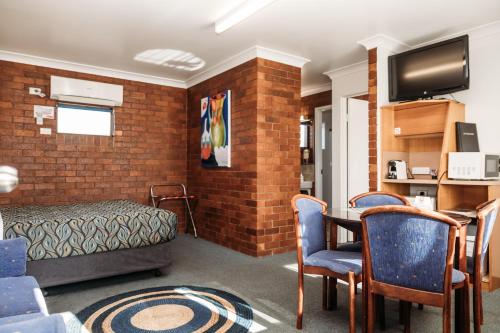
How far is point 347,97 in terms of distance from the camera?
5086 mm

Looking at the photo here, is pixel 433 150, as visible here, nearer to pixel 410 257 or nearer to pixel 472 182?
pixel 472 182

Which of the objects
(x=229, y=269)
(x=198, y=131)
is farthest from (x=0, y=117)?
(x=229, y=269)

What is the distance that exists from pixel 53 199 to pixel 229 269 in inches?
108

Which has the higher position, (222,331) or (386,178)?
(386,178)

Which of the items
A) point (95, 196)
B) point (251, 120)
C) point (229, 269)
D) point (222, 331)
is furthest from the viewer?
point (95, 196)

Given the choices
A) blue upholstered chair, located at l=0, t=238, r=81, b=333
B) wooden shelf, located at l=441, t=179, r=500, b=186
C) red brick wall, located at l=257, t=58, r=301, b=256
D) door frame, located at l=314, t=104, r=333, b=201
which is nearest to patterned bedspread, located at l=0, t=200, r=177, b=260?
blue upholstered chair, located at l=0, t=238, r=81, b=333

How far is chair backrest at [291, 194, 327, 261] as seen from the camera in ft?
7.83

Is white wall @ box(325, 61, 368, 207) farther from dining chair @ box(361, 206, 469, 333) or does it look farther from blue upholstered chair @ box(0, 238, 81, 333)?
blue upholstered chair @ box(0, 238, 81, 333)

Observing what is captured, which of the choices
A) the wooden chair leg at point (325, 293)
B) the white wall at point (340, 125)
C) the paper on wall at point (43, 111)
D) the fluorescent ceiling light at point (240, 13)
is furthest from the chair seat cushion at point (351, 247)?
the paper on wall at point (43, 111)

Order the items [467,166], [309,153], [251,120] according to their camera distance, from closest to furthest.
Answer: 1. [467,166]
2. [251,120]
3. [309,153]

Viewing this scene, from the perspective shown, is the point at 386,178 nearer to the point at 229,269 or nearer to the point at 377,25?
the point at 377,25

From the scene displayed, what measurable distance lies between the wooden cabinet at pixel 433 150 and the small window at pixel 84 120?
3848 mm

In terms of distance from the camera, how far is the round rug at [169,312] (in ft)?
7.91

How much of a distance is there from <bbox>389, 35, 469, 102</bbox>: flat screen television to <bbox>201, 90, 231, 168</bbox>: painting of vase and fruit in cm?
208
